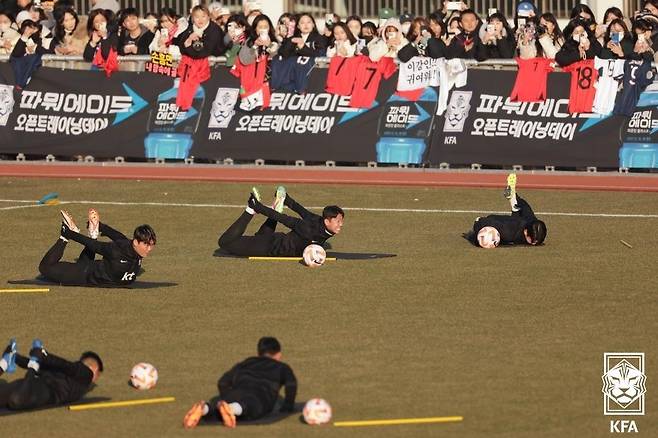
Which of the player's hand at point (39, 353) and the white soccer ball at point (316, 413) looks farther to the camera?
the player's hand at point (39, 353)

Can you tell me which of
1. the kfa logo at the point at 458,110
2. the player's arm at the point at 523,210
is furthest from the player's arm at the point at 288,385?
the kfa logo at the point at 458,110

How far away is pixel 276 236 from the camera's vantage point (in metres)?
21.2

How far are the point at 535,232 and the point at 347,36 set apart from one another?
987 cm

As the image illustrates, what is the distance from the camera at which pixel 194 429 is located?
12.7 m

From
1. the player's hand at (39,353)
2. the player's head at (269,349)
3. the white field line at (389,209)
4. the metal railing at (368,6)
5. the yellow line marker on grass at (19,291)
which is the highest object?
the metal railing at (368,6)

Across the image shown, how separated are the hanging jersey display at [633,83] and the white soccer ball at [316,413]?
56.3 ft

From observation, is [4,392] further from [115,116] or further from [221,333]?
[115,116]

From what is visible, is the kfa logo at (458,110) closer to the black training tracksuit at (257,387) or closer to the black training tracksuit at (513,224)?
the black training tracksuit at (513,224)

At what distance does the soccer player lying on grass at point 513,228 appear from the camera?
21781 mm

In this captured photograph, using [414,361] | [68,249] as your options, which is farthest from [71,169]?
[414,361]

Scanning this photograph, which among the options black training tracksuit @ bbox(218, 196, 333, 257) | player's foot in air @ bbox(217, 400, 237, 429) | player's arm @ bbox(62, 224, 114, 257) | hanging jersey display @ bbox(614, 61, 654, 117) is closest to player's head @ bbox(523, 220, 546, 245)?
black training tracksuit @ bbox(218, 196, 333, 257)

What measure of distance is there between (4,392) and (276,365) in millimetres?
2351

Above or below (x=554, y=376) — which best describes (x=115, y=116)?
above

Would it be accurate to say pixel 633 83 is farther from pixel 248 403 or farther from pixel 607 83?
pixel 248 403
